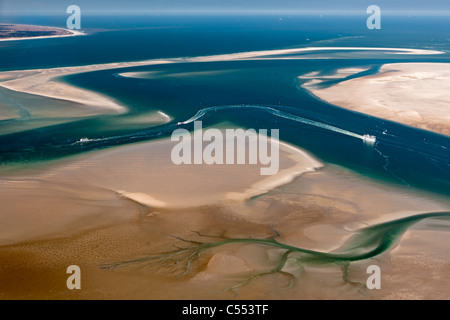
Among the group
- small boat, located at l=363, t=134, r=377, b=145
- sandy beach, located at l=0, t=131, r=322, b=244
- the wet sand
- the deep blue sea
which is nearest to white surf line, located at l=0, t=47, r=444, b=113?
the deep blue sea

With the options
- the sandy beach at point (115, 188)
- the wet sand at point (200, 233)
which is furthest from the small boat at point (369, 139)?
the wet sand at point (200, 233)

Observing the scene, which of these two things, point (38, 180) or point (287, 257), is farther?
point (38, 180)

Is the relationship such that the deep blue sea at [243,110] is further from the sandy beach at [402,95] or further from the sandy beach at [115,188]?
the sandy beach at [115,188]

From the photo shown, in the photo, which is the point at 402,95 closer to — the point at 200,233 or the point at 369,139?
the point at 369,139

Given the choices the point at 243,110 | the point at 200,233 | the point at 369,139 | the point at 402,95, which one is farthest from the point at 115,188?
the point at 402,95
